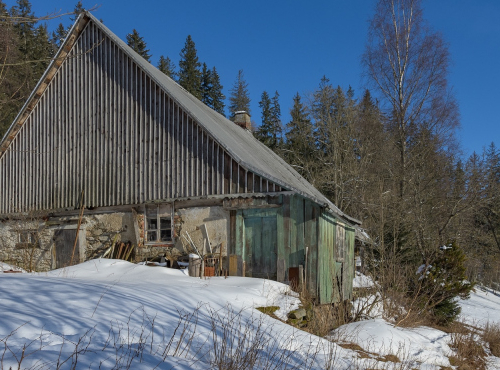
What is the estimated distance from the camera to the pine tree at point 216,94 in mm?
41844

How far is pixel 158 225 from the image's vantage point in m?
12.3

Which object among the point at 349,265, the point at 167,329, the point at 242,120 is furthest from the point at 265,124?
the point at 167,329

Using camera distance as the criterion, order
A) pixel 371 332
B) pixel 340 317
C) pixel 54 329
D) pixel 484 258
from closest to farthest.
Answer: pixel 54 329
pixel 371 332
pixel 340 317
pixel 484 258

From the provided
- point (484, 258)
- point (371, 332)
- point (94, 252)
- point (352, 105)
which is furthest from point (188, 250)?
point (484, 258)

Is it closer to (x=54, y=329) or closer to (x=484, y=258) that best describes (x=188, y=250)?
(x=54, y=329)

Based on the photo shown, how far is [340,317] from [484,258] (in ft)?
82.9

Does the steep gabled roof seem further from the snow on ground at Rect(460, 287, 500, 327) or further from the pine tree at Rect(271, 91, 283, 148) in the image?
the pine tree at Rect(271, 91, 283, 148)

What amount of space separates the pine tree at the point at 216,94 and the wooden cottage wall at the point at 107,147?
2775 centimetres

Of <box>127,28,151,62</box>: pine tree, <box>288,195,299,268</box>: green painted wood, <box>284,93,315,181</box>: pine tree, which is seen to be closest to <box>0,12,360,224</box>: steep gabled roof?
<box>288,195,299,268</box>: green painted wood

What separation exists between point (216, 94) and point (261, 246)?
108 ft

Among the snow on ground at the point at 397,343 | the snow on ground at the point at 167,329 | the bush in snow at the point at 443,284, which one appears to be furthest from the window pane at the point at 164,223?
the bush in snow at the point at 443,284

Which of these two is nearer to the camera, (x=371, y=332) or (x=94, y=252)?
(x=371, y=332)

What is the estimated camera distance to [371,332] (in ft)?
27.2

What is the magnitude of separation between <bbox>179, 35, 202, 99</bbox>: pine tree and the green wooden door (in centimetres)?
2947
